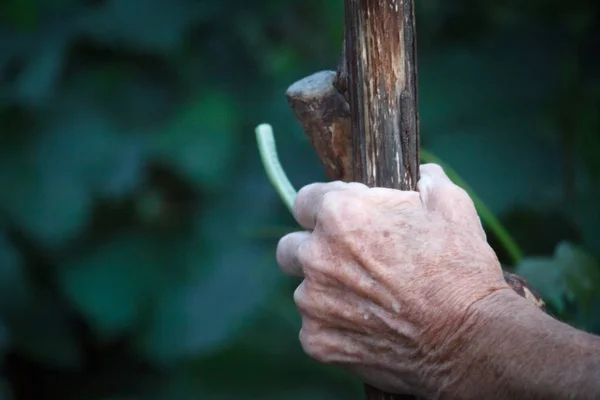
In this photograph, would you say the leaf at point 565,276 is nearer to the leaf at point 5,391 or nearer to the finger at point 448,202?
the finger at point 448,202

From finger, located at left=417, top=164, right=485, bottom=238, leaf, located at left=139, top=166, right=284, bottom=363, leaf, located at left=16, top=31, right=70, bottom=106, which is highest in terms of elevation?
leaf, located at left=16, top=31, right=70, bottom=106

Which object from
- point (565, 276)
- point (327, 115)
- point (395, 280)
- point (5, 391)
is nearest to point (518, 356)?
point (395, 280)

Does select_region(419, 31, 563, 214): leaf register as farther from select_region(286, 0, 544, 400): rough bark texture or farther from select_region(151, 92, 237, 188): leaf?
select_region(286, 0, 544, 400): rough bark texture

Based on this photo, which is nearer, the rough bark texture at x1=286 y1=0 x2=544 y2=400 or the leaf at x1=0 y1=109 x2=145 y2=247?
the rough bark texture at x1=286 y1=0 x2=544 y2=400

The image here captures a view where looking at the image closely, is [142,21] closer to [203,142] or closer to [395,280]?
[203,142]

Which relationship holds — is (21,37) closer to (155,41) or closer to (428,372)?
(155,41)

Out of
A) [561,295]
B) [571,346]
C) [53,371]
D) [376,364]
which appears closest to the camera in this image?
[571,346]

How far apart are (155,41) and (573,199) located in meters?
1.06

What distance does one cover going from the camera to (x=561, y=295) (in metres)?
1.48

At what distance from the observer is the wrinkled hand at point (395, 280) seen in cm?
93

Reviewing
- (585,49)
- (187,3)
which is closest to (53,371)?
(187,3)

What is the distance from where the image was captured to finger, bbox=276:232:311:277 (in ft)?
3.43

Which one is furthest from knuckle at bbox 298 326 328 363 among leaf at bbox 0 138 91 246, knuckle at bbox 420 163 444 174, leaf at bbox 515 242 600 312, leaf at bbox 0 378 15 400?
leaf at bbox 0 378 15 400

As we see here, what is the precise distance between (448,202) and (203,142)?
3.98 feet
